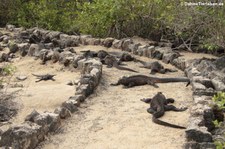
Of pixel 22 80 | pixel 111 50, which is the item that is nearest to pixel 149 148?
pixel 22 80

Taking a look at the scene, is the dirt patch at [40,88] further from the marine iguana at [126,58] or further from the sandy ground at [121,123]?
the marine iguana at [126,58]

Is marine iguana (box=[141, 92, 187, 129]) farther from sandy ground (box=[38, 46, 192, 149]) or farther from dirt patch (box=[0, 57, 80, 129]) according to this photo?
dirt patch (box=[0, 57, 80, 129])

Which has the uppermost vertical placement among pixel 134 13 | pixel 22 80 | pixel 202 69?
pixel 134 13

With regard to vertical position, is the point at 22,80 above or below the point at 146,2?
below

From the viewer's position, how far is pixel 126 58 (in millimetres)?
12938

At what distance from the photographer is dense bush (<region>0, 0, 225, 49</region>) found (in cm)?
1140

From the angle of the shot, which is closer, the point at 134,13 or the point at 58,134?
the point at 58,134

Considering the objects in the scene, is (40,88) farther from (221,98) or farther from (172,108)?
(221,98)

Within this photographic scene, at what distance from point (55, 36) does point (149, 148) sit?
1103 centimetres

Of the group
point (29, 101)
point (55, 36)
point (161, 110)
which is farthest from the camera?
point (55, 36)

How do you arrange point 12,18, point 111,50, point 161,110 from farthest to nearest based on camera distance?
point 12,18 < point 111,50 < point 161,110

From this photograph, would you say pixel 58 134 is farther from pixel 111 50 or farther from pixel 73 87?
pixel 111 50

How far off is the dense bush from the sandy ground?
2246 millimetres

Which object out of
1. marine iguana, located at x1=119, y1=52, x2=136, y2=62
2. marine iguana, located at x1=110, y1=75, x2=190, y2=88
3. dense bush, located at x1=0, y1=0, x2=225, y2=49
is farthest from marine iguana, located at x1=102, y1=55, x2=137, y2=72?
dense bush, located at x1=0, y1=0, x2=225, y2=49
